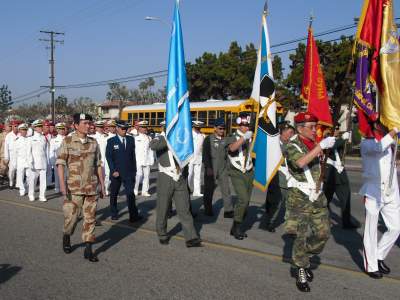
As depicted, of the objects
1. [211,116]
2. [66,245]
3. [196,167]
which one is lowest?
[66,245]

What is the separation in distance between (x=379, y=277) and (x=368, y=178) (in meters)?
1.19

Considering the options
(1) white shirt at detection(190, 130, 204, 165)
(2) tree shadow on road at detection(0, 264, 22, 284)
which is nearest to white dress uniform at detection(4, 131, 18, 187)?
(1) white shirt at detection(190, 130, 204, 165)

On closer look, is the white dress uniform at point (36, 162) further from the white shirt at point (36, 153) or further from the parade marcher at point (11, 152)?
the parade marcher at point (11, 152)

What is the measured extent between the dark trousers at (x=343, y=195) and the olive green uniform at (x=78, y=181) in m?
4.45

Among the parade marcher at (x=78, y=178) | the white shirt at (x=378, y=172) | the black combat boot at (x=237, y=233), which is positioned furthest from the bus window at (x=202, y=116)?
the white shirt at (x=378, y=172)

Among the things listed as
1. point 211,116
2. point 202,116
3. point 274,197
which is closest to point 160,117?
point 202,116

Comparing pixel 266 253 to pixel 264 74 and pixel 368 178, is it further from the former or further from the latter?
pixel 264 74

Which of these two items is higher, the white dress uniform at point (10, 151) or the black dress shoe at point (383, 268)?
the white dress uniform at point (10, 151)

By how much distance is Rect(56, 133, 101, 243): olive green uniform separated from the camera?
6.47 metres

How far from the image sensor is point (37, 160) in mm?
11773

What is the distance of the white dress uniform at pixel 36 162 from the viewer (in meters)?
11.7

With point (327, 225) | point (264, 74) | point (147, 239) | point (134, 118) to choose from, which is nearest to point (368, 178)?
point (327, 225)

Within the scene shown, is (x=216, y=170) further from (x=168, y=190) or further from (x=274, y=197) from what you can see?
(x=168, y=190)

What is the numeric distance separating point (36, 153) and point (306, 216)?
27.9 ft
